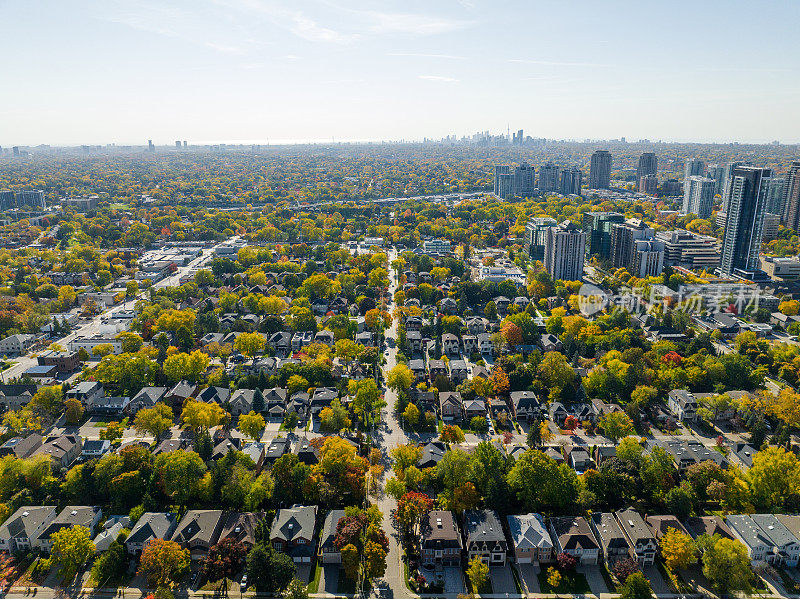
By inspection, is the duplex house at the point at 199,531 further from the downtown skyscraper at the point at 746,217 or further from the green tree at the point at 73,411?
the downtown skyscraper at the point at 746,217

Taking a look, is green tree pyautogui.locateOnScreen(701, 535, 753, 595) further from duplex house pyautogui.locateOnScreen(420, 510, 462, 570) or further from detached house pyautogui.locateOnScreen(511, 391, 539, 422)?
detached house pyautogui.locateOnScreen(511, 391, 539, 422)

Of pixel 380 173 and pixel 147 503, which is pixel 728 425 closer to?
pixel 147 503

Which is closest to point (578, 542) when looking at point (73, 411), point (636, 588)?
point (636, 588)

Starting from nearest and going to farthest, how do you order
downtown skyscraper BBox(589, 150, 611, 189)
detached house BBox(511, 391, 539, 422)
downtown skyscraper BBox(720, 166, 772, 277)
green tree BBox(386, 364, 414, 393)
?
detached house BBox(511, 391, 539, 422) < green tree BBox(386, 364, 414, 393) < downtown skyscraper BBox(720, 166, 772, 277) < downtown skyscraper BBox(589, 150, 611, 189)

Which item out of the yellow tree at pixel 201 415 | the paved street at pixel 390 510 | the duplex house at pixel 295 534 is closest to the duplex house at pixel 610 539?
the paved street at pixel 390 510

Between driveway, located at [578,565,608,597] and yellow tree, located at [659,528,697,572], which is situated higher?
yellow tree, located at [659,528,697,572]

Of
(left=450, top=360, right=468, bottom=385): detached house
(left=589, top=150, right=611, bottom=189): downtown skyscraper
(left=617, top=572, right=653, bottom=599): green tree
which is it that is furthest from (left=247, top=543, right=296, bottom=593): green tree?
(left=589, top=150, right=611, bottom=189): downtown skyscraper
